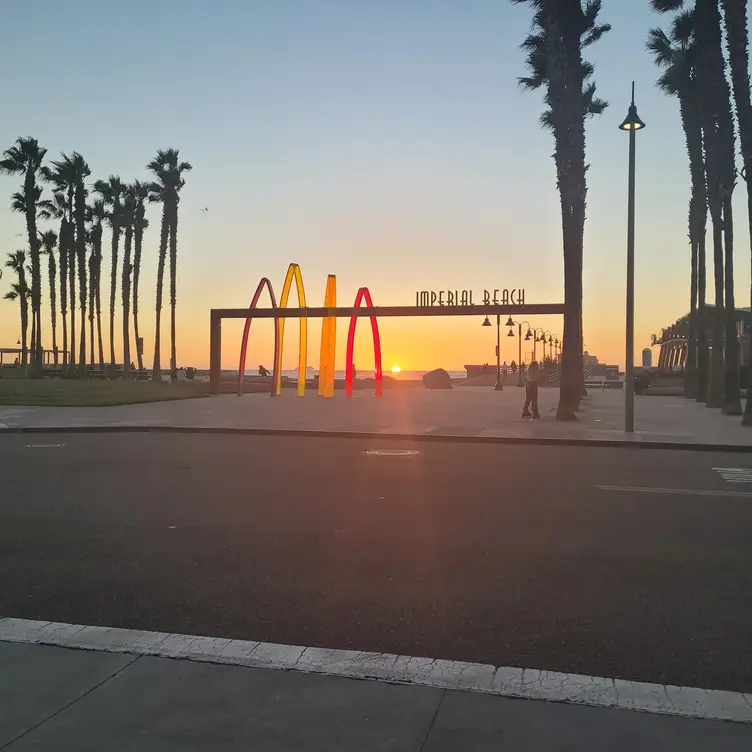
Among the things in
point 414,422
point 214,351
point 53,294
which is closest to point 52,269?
point 53,294

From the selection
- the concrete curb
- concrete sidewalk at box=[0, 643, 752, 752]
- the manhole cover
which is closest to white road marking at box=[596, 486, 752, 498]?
the manhole cover

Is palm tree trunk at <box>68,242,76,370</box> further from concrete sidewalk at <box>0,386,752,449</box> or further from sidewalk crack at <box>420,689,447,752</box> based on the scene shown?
sidewalk crack at <box>420,689,447,752</box>

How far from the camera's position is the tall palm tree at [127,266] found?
59.2 metres

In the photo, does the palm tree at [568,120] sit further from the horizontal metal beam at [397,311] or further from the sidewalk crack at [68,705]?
the sidewalk crack at [68,705]

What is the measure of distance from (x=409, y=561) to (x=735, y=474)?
758cm

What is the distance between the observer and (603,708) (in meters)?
3.47

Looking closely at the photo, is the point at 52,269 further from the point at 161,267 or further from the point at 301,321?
the point at 301,321

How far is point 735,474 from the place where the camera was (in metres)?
11.7

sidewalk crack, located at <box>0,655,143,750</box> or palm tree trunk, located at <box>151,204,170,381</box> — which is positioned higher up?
palm tree trunk, located at <box>151,204,170,381</box>

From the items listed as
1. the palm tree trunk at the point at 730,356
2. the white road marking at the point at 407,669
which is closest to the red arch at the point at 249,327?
the palm tree trunk at the point at 730,356

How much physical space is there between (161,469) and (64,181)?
54.7m

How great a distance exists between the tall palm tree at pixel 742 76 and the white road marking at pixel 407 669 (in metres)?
19.1

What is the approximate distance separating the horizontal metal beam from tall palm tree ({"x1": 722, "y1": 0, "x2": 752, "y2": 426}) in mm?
13671

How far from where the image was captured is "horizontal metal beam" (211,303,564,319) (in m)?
34.7
